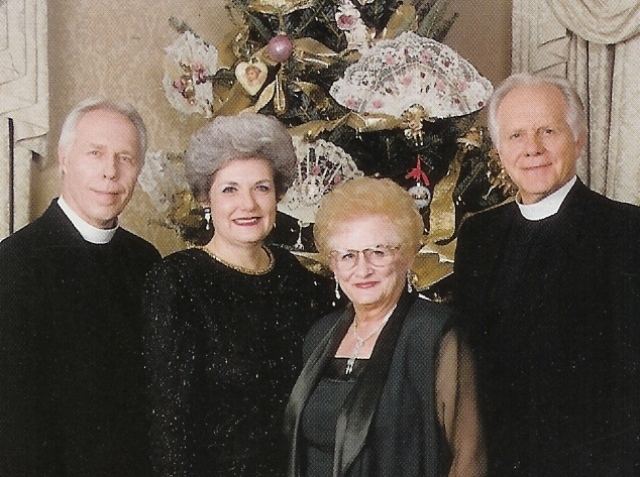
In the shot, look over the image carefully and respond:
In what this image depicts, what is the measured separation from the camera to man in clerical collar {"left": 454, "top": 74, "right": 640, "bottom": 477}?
5.53 feet

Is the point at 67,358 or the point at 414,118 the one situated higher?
the point at 414,118

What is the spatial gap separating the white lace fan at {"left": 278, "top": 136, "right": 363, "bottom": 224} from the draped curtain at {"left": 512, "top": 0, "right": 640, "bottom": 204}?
1.71 ft

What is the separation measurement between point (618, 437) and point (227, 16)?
4.60 feet

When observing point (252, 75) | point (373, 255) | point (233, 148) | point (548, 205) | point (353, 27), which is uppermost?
point (353, 27)

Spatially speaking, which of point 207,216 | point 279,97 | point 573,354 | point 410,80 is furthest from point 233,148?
point 573,354

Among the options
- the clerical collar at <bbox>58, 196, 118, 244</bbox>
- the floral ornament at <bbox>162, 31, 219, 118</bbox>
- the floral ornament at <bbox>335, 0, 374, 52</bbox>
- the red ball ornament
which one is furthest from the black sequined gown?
the floral ornament at <bbox>335, 0, 374, 52</bbox>

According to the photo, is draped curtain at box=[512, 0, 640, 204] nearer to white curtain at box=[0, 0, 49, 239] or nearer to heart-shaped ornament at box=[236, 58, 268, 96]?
heart-shaped ornament at box=[236, 58, 268, 96]

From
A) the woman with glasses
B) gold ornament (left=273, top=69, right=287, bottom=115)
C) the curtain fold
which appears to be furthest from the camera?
gold ornament (left=273, top=69, right=287, bottom=115)

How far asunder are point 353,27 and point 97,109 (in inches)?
28.3

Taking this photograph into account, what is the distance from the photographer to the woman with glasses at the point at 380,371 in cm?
152

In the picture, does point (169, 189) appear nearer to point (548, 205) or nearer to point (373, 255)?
point (373, 255)

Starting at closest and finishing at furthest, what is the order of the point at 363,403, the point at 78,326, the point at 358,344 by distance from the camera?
the point at 363,403
the point at 358,344
the point at 78,326

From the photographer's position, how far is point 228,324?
1693 mm

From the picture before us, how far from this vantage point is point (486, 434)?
1.58 meters
